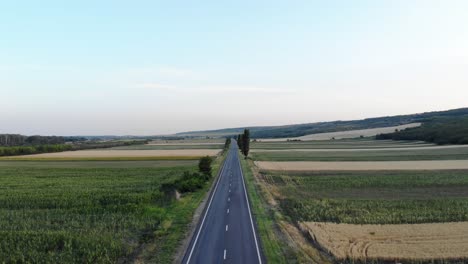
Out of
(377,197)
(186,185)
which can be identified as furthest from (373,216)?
(186,185)

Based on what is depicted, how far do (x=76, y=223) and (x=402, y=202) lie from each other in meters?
28.8

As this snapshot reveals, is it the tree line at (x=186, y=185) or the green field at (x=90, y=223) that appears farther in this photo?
the tree line at (x=186, y=185)

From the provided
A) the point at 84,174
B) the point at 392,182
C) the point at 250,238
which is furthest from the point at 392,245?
the point at 84,174

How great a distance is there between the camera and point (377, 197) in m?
39.9

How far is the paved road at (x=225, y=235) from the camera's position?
824 inches

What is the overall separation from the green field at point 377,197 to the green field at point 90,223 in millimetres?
10973

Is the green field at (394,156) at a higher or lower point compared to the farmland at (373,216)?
lower

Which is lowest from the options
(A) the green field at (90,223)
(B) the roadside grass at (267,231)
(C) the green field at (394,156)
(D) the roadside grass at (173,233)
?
(C) the green field at (394,156)

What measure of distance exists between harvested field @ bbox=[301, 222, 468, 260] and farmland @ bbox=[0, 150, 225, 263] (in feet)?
32.0

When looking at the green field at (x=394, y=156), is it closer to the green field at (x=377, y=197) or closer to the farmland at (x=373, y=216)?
the green field at (x=377, y=197)

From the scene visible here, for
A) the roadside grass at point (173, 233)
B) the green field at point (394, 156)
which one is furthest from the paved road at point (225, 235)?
the green field at point (394, 156)

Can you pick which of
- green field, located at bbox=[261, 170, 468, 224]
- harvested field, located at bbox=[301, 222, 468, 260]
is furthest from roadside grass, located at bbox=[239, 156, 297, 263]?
harvested field, located at bbox=[301, 222, 468, 260]

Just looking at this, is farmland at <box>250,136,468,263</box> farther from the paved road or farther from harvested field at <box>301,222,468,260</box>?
the paved road

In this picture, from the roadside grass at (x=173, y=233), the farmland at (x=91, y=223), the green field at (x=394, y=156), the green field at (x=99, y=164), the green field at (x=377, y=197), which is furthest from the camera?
the green field at (x=394, y=156)
